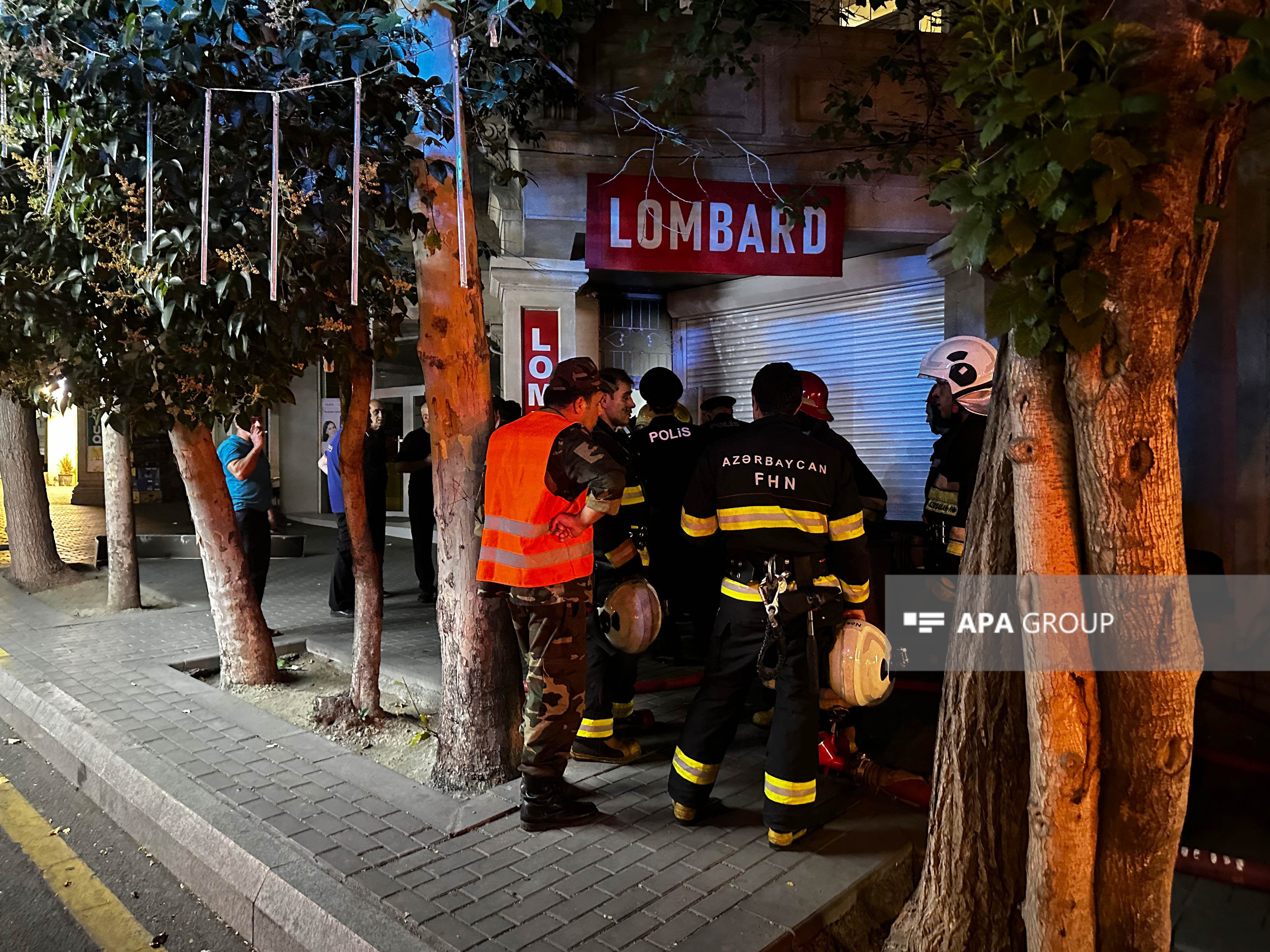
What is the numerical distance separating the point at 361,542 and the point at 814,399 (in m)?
2.88

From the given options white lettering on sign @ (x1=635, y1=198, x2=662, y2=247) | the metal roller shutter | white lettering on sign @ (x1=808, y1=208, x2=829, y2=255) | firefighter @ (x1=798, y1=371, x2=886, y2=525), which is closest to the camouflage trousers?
firefighter @ (x1=798, y1=371, x2=886, y2=525)

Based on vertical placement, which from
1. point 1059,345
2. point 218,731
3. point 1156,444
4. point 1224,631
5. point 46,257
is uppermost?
point 46,257

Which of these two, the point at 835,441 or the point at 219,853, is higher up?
the point at 835,441

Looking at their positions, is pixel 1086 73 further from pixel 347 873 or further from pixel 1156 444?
pixel 347 873

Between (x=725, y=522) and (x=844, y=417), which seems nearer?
(x=725, y=522)

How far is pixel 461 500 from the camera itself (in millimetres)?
4242

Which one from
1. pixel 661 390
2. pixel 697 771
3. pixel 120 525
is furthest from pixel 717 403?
pixel 120 525

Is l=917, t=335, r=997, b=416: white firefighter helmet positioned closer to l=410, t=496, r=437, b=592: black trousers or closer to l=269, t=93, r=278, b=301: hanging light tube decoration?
l=269, t=93, r=278, b=301: hanging light tube decoration

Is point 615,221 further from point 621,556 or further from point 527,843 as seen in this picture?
point 527,843

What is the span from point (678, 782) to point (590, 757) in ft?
2.92

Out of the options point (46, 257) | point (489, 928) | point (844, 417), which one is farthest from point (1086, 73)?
point (844, 417)

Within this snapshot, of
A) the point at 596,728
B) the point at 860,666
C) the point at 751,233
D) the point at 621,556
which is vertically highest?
the point at 751,233

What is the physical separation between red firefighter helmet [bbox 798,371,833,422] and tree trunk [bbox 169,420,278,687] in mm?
3992

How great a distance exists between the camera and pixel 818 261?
340 inches
